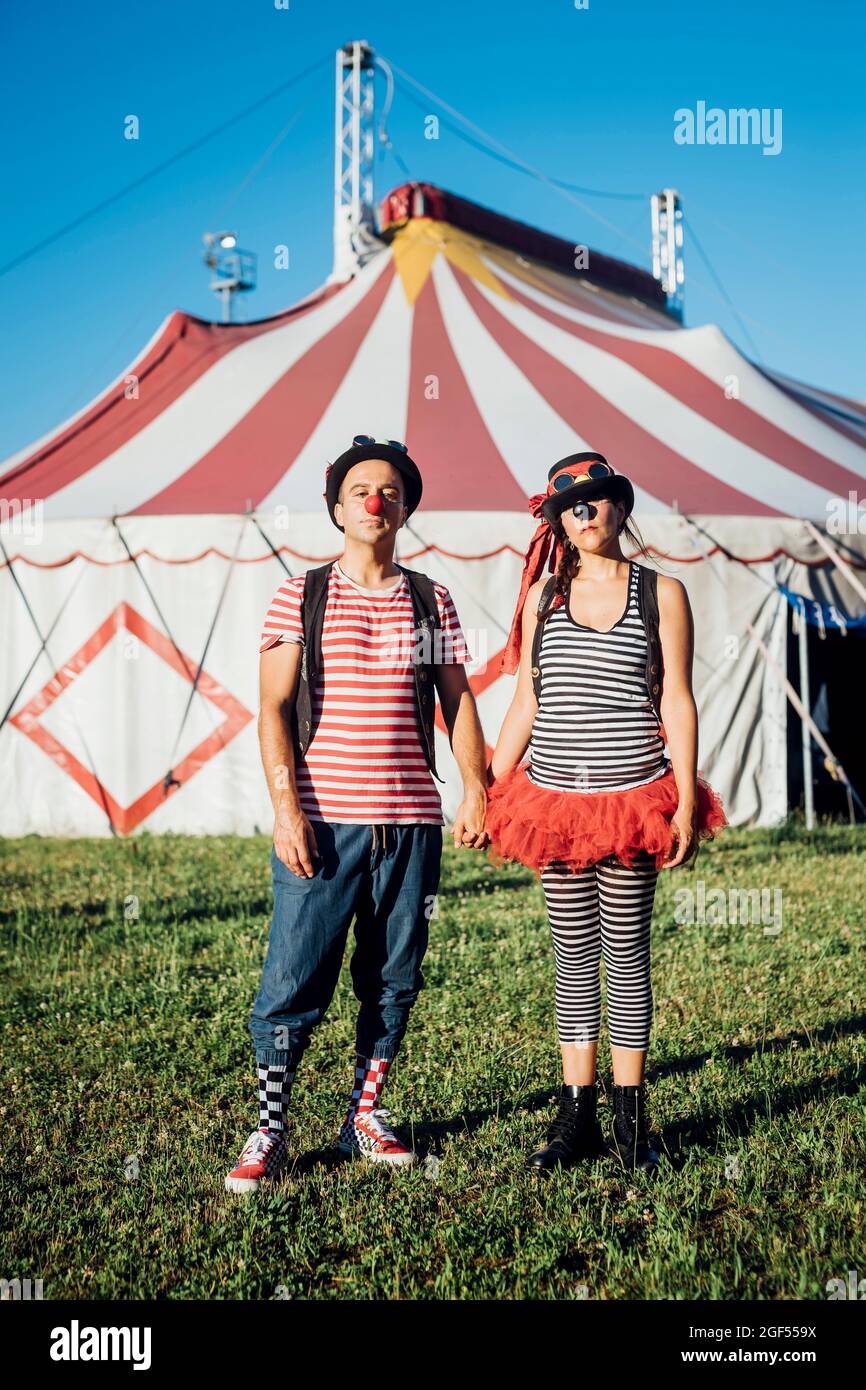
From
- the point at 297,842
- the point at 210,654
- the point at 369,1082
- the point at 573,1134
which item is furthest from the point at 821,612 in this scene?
the point at 297,842

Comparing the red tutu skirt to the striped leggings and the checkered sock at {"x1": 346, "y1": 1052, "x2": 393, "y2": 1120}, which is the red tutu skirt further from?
the checkered sock at {"x1": 346, "y1": 1052, "x2": 393, "y2": 1120}

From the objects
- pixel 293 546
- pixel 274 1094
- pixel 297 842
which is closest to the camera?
pixel 297 842

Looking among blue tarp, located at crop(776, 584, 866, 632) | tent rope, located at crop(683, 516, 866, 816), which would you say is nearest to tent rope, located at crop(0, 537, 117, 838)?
tent rope, located at crop(683, 516, 866, 816)

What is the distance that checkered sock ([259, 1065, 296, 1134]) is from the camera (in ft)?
7.66

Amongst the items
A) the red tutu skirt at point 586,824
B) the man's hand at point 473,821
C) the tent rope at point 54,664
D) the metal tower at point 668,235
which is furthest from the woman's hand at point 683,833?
the metal tower at point 668,235

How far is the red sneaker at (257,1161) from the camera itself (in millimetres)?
2270

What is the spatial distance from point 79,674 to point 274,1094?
205 inches

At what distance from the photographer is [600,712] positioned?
7.70ft

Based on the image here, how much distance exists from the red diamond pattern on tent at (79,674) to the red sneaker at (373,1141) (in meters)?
4.57

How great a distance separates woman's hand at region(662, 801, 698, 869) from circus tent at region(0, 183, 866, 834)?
4.51 meters

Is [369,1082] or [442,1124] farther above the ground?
[369,1082]

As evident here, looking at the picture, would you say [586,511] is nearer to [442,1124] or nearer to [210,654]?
[442,1124]

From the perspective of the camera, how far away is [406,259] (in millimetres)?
9047
